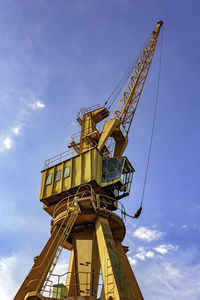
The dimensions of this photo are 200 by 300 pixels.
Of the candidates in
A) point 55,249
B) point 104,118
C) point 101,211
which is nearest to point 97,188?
point 101,211

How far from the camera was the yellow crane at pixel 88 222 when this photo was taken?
1764 centimetres

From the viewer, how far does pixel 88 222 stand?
818 inches

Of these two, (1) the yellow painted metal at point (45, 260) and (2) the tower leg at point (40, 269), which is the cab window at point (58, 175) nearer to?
(1) the yellow painted metal at point (45, 260)

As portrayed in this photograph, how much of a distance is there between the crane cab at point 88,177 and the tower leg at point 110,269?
381 cm

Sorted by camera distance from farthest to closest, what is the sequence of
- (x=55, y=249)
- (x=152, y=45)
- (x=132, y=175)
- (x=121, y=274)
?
(x=152, y=45) < (x=132, y=175) < (x=55, y=249) < (x=121, y=274)

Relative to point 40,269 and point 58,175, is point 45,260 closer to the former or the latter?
point 40,269

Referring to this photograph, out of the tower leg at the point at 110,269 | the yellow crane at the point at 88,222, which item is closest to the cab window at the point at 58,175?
the yellow crane at the point at 88,222

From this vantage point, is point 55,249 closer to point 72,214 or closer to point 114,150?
point 72,214

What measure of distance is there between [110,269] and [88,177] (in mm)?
7234

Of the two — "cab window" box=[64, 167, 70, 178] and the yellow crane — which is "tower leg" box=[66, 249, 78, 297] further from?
"cab window" box=[64, 167, 70, 178]

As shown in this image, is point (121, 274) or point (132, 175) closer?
point (121, 274)

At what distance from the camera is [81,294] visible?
18.0 meters

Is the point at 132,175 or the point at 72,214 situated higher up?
the point at 132,175

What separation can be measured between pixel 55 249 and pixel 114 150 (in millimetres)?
11023
